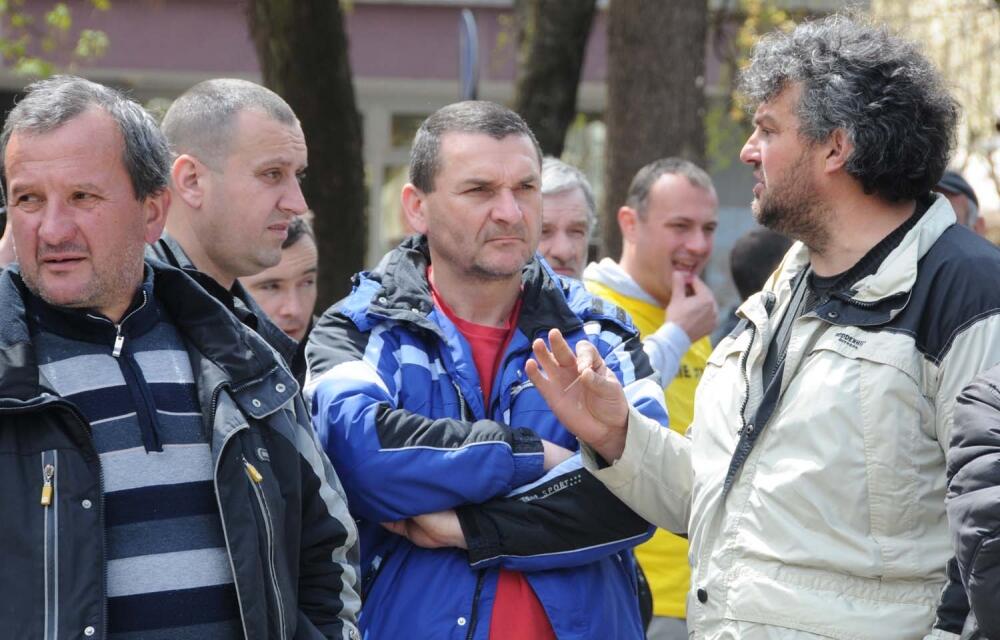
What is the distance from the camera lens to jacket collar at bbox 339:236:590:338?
11.8 feet

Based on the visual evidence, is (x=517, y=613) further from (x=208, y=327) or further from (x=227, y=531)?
(x=208, y=327)

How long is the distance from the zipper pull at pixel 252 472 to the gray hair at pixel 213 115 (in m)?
1.19

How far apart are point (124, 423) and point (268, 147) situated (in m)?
1.27

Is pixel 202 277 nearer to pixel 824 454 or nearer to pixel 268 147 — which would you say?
pixel 268 147

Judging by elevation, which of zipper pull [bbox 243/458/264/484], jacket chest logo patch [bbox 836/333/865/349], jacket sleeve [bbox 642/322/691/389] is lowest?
jacket sleeve [bbox 642/322/691/389]

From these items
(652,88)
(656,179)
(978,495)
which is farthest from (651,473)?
(652,88)

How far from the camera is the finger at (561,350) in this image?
10.9 feet

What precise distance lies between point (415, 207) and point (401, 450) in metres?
0.84

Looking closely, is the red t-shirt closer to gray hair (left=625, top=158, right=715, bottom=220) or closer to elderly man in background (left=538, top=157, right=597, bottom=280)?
elderly man in background (left=538, top=157, right=597, bottom=280)

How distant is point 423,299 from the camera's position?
12.0 ft

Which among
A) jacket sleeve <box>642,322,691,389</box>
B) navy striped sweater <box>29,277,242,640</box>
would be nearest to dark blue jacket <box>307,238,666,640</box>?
navy striped sweater <box>29,277,242,640</box>

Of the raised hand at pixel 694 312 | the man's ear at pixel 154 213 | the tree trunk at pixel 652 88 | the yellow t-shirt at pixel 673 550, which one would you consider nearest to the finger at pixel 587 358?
the man's ear at pixel 154 213

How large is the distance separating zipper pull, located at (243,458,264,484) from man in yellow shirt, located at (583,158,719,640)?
2290 millimetres

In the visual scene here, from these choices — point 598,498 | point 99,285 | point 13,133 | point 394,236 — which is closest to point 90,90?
point 13,133
